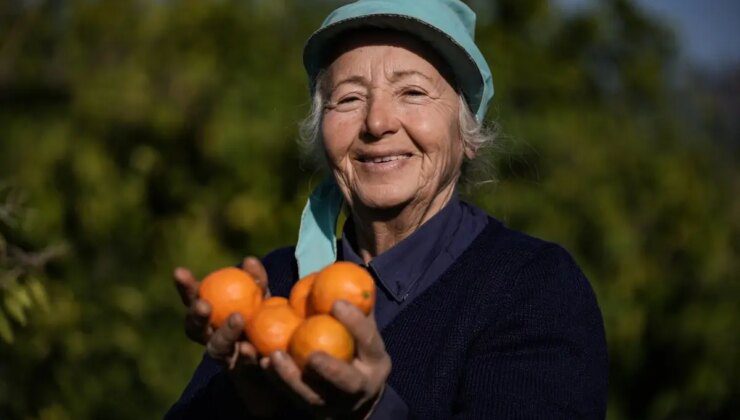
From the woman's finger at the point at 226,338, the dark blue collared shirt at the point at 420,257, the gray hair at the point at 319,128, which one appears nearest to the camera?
the woman's finger at the point at 226,338

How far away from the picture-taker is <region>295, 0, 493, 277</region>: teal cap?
258cm

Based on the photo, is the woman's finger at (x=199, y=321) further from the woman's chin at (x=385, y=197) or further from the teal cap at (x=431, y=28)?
the teal cap at (x=431, y=28)

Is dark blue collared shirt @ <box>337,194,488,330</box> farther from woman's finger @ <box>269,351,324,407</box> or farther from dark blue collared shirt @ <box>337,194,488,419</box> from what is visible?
woman's finger @ <box>269,351,324,407</box>

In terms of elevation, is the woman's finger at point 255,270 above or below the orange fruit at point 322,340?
below

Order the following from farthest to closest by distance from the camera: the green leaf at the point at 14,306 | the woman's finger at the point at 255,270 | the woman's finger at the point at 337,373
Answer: the green leaf at the point at 14,306
the woman's finger at the point at 255,270
the woman's finger at the point at 337,373

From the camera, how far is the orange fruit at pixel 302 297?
6.91ft

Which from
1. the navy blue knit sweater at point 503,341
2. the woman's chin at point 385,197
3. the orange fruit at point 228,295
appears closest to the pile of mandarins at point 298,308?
the orange fruit at point 228,295

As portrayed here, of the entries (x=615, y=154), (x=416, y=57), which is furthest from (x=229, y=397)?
(x=615, y=154)

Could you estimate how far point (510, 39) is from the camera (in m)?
6.40

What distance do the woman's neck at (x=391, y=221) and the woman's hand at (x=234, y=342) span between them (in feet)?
1.77

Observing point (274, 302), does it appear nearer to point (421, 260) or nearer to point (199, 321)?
point (199, 321)

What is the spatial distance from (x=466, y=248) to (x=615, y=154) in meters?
3.88

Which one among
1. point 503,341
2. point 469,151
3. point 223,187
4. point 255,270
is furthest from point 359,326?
point 223,187

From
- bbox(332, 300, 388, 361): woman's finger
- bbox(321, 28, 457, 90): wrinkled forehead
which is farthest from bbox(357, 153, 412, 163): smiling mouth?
bbox(332, 300, 388, 361): woman's finger
